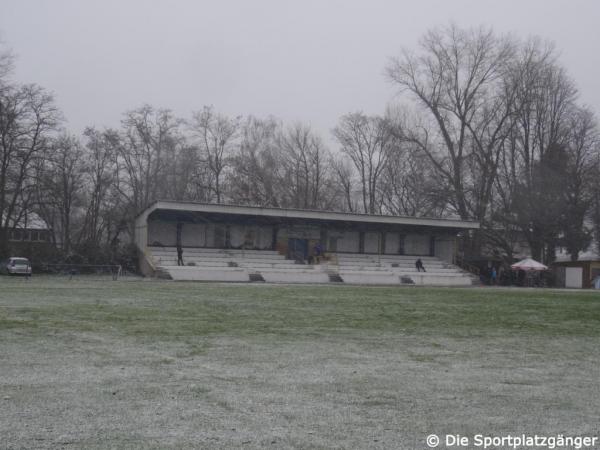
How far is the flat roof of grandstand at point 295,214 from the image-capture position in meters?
50.5

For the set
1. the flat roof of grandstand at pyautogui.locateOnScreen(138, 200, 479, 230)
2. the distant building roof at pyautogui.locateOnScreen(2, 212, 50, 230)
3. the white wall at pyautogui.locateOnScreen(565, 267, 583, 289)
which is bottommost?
the white wall at pyautogui.locateOnScreen(565, 267, 583, 289)

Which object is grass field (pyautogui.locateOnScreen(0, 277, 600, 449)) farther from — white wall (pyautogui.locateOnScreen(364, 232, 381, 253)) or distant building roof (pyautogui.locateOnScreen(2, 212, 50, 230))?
white wall (pyautogui.locateOnScreen(364, 232, 381, 253))

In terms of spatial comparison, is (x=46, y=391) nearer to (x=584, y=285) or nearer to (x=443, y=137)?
(x=584, y=285)

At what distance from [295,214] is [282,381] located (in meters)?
45.8

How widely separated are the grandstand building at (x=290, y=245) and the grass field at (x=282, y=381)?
33089mm

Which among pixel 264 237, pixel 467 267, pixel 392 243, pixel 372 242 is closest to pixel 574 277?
pixel 467 267

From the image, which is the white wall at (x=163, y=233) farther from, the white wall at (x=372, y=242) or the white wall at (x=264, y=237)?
the white wall at (x=372, y=242)

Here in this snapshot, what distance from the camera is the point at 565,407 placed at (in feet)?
25.6

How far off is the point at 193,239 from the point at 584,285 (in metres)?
31.0

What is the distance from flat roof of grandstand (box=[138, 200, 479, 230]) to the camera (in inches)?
1989

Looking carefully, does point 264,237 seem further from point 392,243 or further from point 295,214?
point 392,243

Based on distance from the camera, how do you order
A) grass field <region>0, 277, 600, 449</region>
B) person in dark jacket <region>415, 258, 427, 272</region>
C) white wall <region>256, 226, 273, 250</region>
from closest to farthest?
grass field <region>0, 277, 600, 449</region> → white wall <region>256, 226, 273, 250</region> → person in dark jacket <region>415, 258, 427, 272</region>

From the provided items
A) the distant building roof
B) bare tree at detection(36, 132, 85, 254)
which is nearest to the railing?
bare tree at detection(36, 132, 85, 254)

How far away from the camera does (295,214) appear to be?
54781 millimetres
